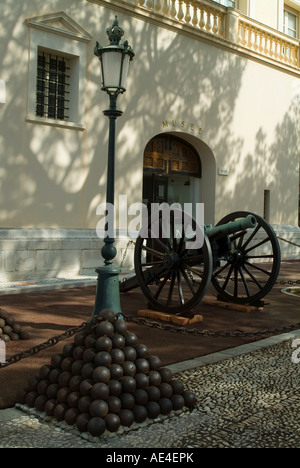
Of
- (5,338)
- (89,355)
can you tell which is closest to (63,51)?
(5,338)

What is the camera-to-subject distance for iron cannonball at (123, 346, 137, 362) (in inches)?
159

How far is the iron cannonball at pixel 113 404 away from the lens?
3.69 meters

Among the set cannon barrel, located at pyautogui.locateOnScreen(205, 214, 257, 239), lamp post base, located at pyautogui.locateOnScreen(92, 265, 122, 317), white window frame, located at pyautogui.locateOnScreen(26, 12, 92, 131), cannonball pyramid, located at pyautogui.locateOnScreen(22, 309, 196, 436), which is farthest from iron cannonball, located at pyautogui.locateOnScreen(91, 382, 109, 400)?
white window frame, located at pyautogui.locateOnScreen(26, 12, 92, 131)

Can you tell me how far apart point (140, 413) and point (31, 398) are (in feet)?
2.71

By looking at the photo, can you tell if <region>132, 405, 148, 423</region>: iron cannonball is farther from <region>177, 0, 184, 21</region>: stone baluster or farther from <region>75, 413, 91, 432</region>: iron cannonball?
<region>177, 0, 184, 21</region>: stone baluster

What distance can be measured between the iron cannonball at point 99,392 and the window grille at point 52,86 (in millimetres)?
8290

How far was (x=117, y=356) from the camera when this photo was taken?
12.9 ft

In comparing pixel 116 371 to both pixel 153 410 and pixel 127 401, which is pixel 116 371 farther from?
pixel 153 410

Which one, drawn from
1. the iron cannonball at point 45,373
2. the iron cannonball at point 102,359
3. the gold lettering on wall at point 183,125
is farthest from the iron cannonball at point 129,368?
the gold lettering on wall at point 183,125

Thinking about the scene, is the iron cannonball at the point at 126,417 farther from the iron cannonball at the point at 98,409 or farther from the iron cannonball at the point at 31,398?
the iron cannonball at the point at 31,398

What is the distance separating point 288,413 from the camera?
4.03 meters

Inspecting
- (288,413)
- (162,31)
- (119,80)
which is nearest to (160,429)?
(288,413)
